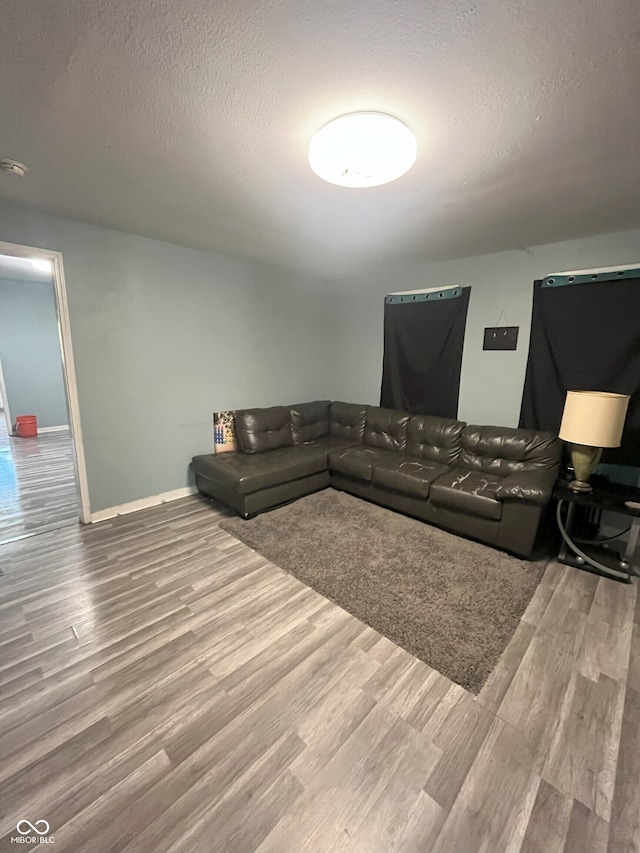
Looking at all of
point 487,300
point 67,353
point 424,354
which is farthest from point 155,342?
point 487,300

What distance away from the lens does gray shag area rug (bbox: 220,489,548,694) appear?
168cm

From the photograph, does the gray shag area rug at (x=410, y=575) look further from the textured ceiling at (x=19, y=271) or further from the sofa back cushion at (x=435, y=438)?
the textured ceiling at (x=19, y=271)

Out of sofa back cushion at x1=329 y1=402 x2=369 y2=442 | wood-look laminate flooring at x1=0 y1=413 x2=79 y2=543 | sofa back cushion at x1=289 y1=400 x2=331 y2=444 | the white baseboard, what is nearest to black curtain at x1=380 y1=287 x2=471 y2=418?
sofa back cushion at x1=329 y1=402 x2=369 y2=442

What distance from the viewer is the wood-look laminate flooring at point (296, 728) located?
3.35 ft

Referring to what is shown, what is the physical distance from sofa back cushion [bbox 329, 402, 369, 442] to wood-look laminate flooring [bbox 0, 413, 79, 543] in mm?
2802

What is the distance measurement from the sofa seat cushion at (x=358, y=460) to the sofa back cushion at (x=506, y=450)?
0.72m

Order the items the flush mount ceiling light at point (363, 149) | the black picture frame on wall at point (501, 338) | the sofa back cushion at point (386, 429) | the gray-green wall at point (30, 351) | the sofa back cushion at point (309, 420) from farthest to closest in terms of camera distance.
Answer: the gray-green wall at point (30, 351)
the sofa back cushion at point (309, 420)
the sofa back cushion at point (386, 429)
the black picture frame on wall at point (501, 338)
the flush mount ceiling light at point (363, 149)

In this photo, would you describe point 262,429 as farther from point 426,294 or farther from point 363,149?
point 363,149

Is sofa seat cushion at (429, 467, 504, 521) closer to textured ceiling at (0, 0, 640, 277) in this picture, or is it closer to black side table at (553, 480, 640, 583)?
black side table at (553, 480, 640, 583)

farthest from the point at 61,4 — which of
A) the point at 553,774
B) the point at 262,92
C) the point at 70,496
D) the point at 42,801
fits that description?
the point at 70,496

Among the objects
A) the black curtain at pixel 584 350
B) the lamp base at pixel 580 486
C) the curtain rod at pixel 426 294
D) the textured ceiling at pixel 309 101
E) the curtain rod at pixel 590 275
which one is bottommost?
the lamp base at pixel 580 486

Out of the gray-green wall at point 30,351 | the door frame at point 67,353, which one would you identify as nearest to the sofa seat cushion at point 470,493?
the door frame at point 67,353

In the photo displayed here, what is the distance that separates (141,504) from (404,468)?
2476 millimetres

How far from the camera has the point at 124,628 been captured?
1754 mm
